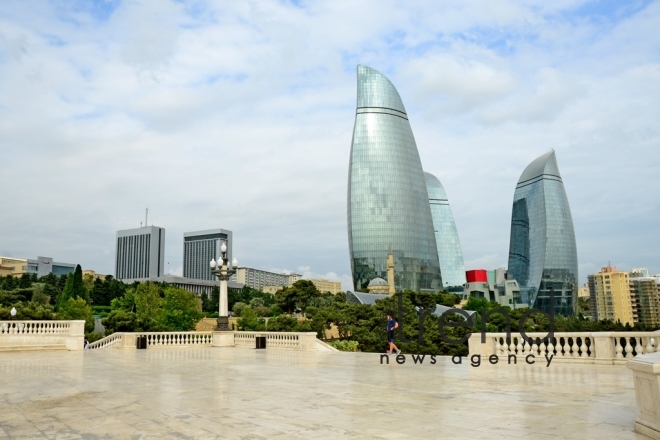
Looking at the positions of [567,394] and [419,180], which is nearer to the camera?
[567,394]

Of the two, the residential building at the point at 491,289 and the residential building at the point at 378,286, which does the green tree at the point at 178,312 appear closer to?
the residential building at the point at 378,286

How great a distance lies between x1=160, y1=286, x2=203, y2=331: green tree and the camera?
2420 inches

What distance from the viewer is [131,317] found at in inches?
1973

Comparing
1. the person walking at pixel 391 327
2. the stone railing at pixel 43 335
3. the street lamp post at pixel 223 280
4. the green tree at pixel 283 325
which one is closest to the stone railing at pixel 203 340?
the street lamp post at pixel 223 280

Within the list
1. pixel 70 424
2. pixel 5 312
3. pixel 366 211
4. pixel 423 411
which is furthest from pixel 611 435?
pixel 366 211

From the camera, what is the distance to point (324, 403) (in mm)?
9273

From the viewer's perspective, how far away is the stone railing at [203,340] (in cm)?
2486

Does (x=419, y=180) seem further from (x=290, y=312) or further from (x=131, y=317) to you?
(x=131, y=317)

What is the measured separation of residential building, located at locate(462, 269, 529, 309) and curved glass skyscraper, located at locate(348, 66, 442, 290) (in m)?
28.8

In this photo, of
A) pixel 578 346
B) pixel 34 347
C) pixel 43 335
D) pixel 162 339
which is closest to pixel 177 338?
pixel 162 339

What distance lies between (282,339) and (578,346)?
1392cm

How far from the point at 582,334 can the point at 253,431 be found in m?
11.9

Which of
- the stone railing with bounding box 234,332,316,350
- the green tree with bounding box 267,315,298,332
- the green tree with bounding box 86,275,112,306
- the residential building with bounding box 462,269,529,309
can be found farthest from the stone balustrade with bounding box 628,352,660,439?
the residential building with bounding box 462,269,529,309

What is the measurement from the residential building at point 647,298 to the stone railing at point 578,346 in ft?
329
